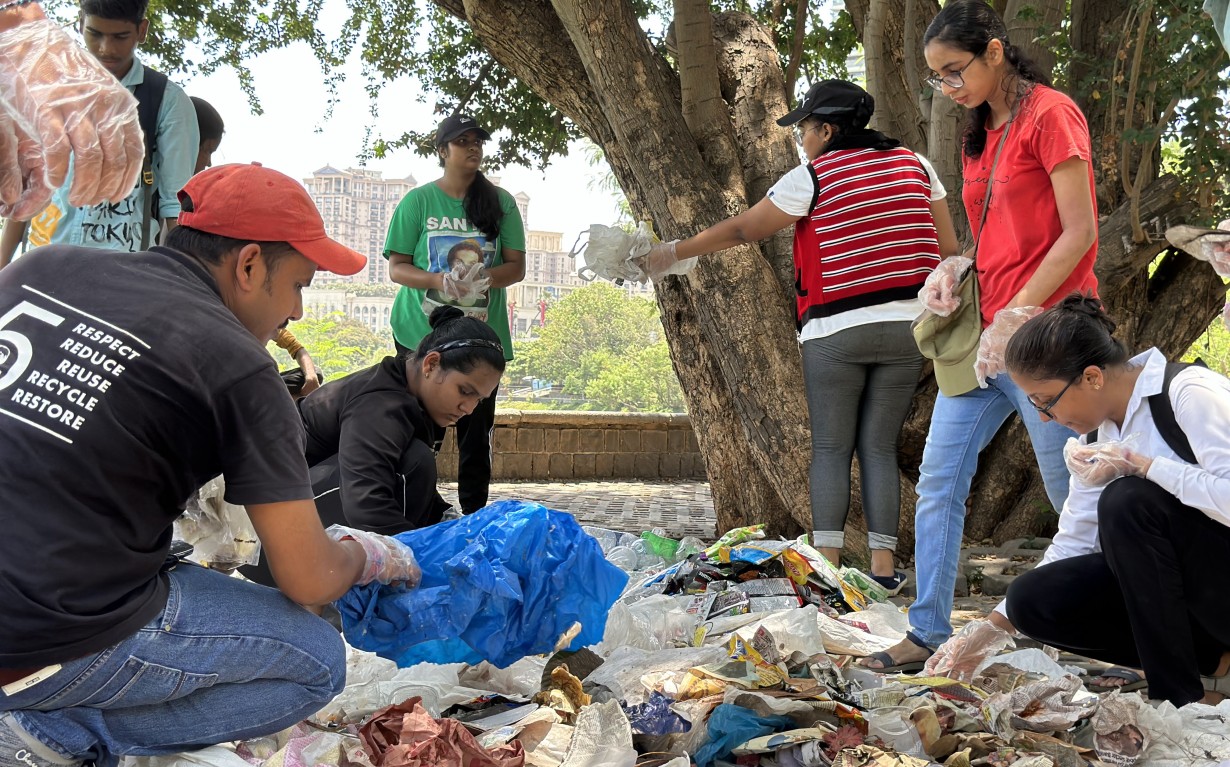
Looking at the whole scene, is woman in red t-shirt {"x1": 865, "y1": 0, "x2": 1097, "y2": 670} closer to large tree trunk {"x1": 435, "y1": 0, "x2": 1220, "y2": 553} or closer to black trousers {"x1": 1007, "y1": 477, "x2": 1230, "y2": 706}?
black trousers {"x1": 1007, "y1": 477, "x2": 1230, "y2": 706}

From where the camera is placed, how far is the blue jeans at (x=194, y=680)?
1.75 metres

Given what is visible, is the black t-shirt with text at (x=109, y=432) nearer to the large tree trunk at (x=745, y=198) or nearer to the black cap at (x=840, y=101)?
the black cap at (x=840, y=101)

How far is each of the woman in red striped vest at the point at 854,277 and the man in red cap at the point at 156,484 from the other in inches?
81.4

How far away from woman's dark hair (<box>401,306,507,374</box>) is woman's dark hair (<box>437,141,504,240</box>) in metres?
1.39

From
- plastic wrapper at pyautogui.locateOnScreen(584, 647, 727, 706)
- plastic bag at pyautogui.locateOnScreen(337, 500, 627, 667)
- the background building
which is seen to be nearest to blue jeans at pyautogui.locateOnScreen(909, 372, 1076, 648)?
plastic wrapper at pyautogui.locateOnScreen(584, 647, 727, 706)

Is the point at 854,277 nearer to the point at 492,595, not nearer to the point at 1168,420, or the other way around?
the point at 1168,420

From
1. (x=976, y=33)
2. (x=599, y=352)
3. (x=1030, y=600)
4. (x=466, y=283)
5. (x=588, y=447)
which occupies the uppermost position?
(x=976, y=33)

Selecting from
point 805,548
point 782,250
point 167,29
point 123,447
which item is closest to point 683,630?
point 805,548

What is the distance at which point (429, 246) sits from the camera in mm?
4426

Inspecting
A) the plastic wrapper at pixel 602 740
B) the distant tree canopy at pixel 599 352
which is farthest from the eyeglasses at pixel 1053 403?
the distant tree canopy at pixel 599 352

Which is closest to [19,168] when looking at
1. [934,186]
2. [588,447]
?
[934,186]

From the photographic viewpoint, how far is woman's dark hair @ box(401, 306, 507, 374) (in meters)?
2.99

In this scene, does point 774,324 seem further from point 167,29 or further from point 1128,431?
point 167,29

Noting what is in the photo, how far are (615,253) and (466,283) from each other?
2.22 ft
